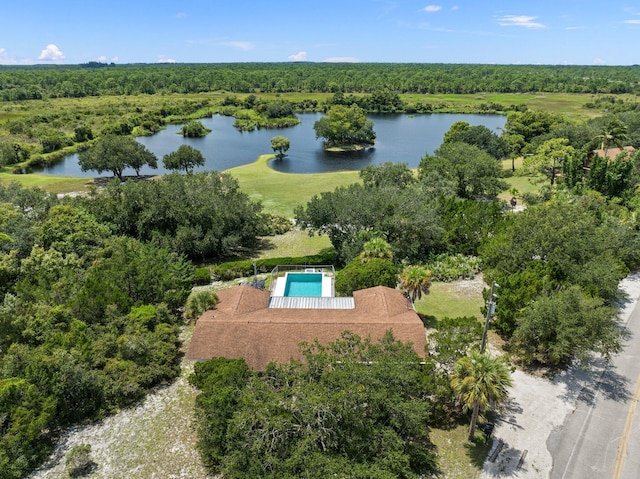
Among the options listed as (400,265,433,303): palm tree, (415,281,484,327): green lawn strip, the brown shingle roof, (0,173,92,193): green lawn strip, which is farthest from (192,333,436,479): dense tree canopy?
(0,173,92,193): green lawn strip

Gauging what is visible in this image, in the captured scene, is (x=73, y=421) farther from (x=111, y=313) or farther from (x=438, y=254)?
(x=438, y=254)

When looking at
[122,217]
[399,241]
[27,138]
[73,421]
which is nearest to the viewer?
[73,421]

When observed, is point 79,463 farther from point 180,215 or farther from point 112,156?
point 112,156

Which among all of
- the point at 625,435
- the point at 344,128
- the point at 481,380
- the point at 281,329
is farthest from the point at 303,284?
the point at 344,128

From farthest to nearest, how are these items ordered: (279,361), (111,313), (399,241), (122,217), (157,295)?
1. (122,217)
2. (399,241)
3. (157,295)
4. (111,313)
5. (279,361)

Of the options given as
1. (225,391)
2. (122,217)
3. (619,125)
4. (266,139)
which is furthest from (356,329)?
(266,139)

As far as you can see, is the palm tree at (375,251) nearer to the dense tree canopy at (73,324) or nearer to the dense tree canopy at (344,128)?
the dense tree canopy at (73,324)
